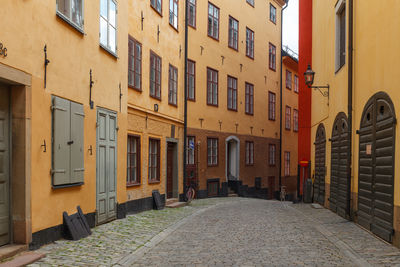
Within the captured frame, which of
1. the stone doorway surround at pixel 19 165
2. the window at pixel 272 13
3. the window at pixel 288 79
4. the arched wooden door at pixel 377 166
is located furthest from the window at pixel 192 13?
the stone doorway surround at pixel 19 165

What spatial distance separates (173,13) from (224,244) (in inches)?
415

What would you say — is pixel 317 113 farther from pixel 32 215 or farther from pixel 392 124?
pixel 32 215

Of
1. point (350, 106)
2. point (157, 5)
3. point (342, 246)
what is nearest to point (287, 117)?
point (157, 5)

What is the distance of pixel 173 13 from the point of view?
16844mm

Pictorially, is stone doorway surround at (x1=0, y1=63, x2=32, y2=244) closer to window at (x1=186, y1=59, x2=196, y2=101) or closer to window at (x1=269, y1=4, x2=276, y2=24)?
window at (x1=186, y1=59, x2=196, y2=101)

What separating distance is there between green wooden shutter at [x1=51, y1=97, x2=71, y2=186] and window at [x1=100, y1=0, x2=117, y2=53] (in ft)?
7.89

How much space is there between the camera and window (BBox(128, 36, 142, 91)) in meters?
12.9

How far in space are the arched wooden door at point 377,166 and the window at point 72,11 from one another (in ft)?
19.0

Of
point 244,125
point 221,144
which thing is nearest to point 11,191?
point 221,144

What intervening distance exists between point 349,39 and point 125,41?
212 inches

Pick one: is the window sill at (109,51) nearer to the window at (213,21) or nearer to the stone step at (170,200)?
the stone step at (170,200)

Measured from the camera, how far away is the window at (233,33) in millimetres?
22906

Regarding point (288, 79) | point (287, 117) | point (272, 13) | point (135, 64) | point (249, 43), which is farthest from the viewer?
point (288, 79)

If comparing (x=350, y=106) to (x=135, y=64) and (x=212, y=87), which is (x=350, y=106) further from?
(x=212, y=87)
